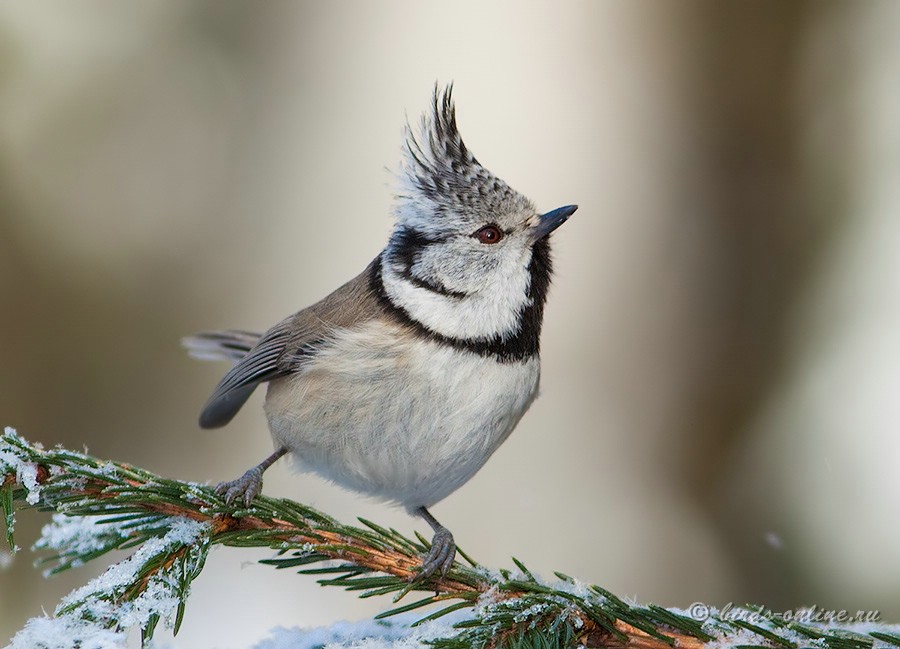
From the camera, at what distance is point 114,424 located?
17.3 feet

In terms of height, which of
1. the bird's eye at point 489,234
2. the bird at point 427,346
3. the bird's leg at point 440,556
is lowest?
the bird's leg at point 440,556

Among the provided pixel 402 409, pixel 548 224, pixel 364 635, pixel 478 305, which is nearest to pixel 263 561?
pixel 364 635

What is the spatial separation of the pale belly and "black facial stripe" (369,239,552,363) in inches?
1.2

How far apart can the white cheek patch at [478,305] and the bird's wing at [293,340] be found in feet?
0.47

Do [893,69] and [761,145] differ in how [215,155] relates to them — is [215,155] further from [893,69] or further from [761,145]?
[893,69]

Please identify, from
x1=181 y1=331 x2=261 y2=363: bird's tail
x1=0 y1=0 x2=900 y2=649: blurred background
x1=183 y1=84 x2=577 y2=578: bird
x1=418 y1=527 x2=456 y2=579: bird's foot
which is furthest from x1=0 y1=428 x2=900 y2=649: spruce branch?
x1=0 y1=0 x2=900 y2=649: blurred background

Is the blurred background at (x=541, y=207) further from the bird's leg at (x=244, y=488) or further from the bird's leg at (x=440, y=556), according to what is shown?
the bird's leg at (x=440, y=556)

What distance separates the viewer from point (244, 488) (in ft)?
7.41

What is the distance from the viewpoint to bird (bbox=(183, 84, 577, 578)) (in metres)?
2.55

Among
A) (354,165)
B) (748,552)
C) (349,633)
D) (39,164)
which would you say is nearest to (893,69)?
(748,552)

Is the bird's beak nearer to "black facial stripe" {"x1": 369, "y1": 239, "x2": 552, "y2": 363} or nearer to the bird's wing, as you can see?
"black facial stripe" {"x1": 369, "y1": 239, "x2": 552, "y2": 363}

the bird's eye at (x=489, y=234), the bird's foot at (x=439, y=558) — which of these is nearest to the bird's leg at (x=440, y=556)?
the bird's foot at (x=439, y=558)

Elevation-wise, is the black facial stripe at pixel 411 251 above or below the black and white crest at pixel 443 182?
below

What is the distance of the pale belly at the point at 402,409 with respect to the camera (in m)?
2.53
